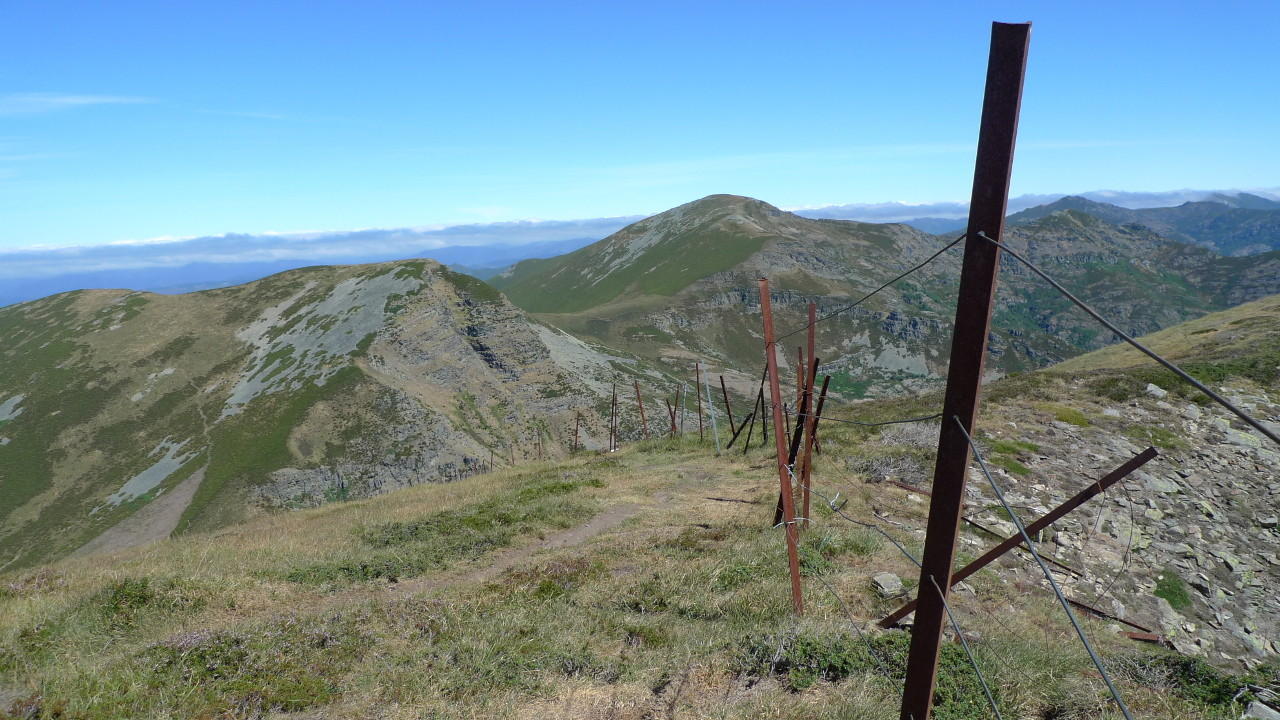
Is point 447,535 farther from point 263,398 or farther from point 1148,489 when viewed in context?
point 263,398

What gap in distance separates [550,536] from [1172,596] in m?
15.8

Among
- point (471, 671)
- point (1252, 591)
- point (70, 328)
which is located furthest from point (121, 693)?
point (70, 328)

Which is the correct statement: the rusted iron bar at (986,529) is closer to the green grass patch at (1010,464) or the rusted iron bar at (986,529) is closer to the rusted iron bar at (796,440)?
the green grass patch at (1010,464)

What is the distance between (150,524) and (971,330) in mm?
84135

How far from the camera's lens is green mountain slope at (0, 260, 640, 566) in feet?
225

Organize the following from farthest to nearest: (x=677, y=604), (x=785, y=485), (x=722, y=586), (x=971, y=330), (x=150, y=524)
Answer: (x=150, y=524) < (x=722, y=586) < (x=677, y=604) < (x=785, y=485) < (x=971, y=330)

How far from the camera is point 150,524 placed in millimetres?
64312

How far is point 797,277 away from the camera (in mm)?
191750

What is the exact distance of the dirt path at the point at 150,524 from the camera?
203 feet

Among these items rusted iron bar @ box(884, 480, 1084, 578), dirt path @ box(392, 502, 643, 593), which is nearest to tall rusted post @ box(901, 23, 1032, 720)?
rusted iron bar @ box(884, 480, 1084, 578)

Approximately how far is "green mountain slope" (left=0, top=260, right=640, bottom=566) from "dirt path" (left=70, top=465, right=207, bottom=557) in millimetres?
212

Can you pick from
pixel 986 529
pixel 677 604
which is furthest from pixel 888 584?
pixel 986 529

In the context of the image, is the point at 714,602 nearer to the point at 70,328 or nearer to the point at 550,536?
the point at 550,536

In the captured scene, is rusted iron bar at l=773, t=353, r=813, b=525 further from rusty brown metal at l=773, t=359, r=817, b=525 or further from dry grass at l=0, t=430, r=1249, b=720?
dry grass at l=0, t=430, r=1249, b=720
